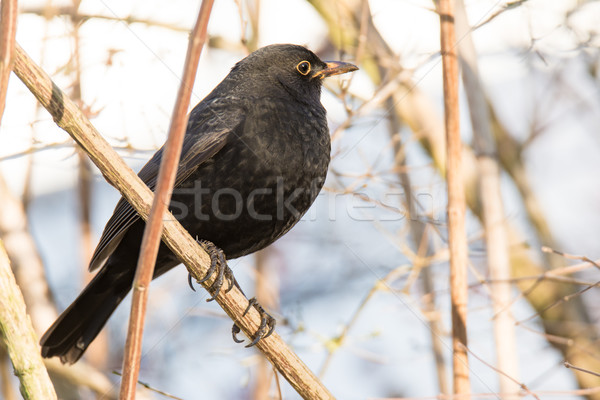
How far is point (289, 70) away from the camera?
12.6 ft

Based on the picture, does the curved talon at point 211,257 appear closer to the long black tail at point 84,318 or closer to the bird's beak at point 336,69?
the long black tail at point 84,318

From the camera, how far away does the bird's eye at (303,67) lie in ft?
12.7

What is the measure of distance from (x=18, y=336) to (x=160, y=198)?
1.02 metres

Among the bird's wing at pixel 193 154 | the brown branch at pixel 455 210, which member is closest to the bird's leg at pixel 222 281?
the bird's wing at pixel 193 154

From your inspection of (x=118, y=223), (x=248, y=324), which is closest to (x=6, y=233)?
(x=118, y=223)

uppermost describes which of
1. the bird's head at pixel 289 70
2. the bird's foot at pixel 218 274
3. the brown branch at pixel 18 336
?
the bird's head at pixel 289 70

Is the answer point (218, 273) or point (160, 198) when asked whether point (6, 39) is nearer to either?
point (160, 198)

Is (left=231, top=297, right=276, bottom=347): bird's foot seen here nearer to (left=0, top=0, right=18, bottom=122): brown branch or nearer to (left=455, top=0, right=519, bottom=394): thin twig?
(left=455, top=0, right=519, bottom=394): thin twig

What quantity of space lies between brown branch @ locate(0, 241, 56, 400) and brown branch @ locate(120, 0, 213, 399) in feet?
2.16

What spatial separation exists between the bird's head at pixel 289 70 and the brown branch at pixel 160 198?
2.06 m

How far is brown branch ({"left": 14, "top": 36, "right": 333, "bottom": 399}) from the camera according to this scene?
6.85 ft

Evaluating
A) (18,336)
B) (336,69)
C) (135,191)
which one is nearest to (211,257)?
(135,191)

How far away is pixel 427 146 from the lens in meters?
5.05

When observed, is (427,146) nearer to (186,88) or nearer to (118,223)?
(118,223)
